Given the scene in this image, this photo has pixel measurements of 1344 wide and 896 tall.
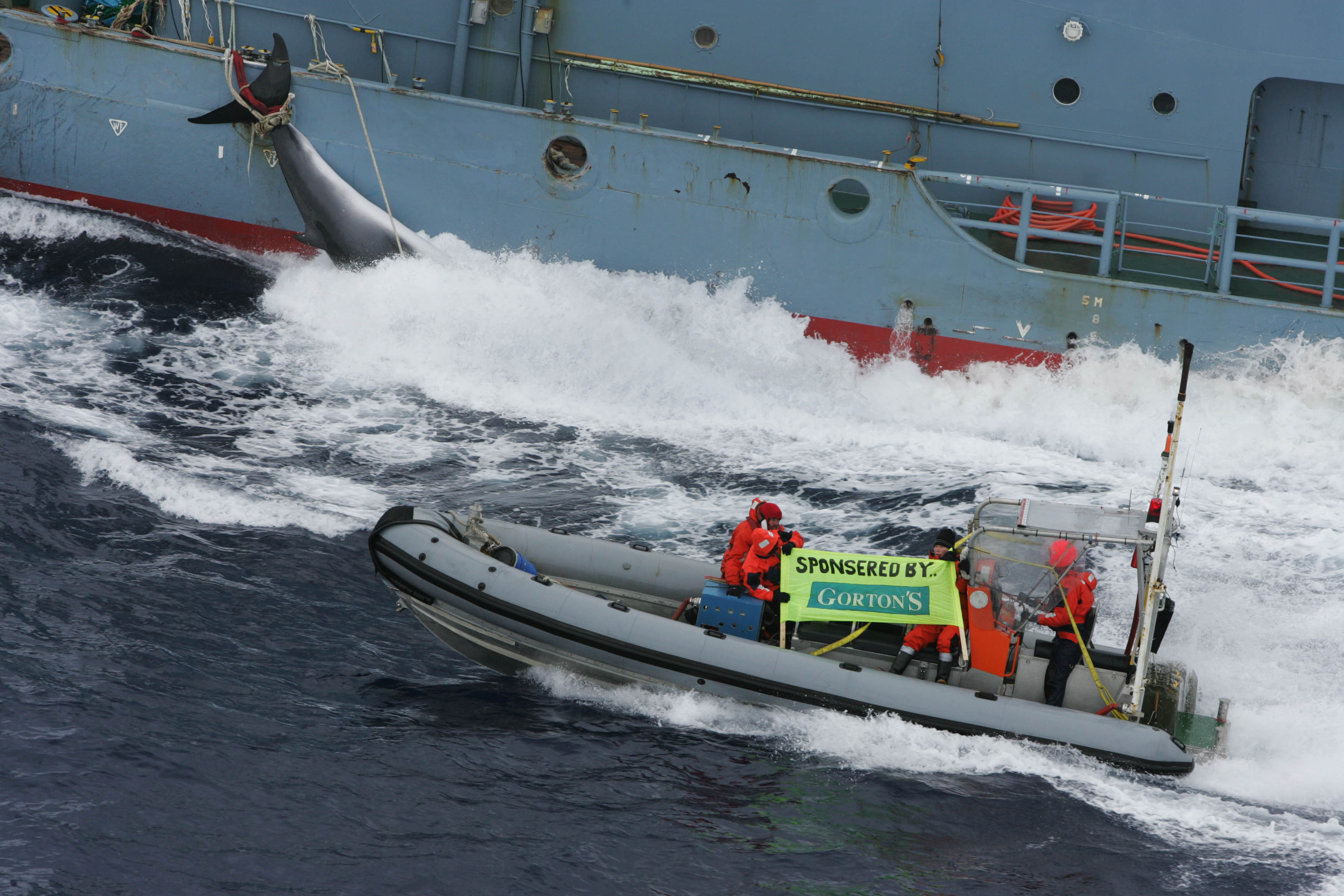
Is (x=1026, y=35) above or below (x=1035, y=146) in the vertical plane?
above

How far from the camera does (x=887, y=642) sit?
7996mm

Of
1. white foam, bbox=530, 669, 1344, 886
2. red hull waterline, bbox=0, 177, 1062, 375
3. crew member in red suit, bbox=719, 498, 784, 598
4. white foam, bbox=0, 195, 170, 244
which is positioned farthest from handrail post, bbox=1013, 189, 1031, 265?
white foam, bbox=0, 195, 170, 244

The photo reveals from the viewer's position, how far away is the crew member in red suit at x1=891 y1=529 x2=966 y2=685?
7.54 meters

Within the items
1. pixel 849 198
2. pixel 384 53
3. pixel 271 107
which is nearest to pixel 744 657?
pixel 849 198

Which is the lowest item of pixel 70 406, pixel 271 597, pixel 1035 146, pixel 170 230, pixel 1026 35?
pixel 271 597

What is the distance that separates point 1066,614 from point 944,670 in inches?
33.2

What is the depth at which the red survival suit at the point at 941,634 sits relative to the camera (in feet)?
24.7

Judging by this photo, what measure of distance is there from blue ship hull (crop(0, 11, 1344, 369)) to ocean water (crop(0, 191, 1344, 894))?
0.34m

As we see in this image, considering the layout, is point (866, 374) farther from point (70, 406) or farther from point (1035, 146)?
point (70, 406)

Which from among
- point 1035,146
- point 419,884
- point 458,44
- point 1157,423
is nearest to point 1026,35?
point 1035,146

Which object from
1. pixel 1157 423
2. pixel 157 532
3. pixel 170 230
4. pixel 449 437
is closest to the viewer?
pixel 157 532

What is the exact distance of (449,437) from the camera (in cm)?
1130

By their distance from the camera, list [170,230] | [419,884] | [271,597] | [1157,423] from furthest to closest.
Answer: [170,230] → [1157,423] → [271,597] → [419,884]

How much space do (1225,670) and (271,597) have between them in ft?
21.9
